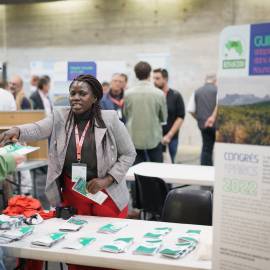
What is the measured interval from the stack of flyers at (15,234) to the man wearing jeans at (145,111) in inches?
100

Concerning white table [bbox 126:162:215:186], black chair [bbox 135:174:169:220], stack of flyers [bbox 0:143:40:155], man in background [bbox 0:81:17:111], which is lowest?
black chair [bbox 135:174:169:220]

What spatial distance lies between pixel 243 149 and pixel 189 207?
4.07 feet

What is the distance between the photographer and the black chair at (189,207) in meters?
2.80

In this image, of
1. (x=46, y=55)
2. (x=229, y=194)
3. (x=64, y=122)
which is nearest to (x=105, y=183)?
(x=64, y=122)

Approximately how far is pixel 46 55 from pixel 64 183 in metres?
8.69

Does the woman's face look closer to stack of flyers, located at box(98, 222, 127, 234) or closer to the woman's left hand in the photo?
the woman's left hand

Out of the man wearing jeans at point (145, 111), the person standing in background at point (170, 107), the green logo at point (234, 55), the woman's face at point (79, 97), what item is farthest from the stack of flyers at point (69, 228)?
the person standing in background at point (170, 107)

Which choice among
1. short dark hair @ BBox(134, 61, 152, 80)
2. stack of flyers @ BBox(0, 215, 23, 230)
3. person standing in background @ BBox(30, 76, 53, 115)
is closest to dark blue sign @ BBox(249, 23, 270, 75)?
stack of flyers @ BBox(0, 215, 23, 230)

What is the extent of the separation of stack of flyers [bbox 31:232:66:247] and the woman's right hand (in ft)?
2.01

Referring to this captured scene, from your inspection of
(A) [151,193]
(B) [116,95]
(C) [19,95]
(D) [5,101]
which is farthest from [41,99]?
(A) [151,193]

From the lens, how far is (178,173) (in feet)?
12.7

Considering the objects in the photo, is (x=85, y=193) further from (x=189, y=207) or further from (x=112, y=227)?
(x=189, y=207)

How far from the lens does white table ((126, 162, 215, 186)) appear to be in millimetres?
3611

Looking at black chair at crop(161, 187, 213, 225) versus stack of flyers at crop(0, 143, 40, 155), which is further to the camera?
black chair at crop(161, 187, 213, 225)
